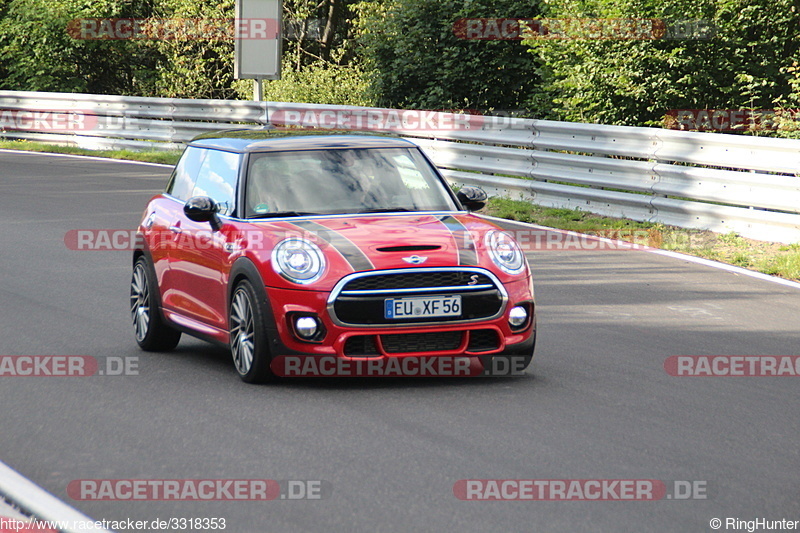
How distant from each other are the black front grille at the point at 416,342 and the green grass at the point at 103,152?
16.9 metres

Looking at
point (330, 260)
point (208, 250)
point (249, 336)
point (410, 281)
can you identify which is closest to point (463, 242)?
point (410, 281)

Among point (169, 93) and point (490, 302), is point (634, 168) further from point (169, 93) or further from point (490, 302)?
point (169, 93)

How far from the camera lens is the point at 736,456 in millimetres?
5906

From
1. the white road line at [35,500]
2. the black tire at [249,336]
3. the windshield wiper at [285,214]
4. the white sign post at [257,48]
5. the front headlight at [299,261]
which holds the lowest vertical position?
the white road line at [35,500]

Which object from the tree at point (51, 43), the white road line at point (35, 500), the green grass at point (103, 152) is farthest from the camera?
the tree at point (51, 43)

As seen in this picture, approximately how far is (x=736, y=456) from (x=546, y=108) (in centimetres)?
1905

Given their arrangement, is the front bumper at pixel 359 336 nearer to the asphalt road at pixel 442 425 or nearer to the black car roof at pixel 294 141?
the asphalt road at pixel 442 425

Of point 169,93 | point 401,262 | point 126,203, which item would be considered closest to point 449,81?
point 126,203

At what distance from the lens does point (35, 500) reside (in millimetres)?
5234

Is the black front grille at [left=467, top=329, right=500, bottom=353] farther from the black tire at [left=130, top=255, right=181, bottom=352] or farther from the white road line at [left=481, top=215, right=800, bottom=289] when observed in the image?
the white road line at [left=481, top=215, right=800, bottom=289]

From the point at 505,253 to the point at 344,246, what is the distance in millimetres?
973

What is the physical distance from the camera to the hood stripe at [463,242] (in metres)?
7.26

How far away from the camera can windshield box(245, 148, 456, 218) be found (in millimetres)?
7895

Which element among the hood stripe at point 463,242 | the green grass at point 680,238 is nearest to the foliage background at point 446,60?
the green grass at point 680,238
